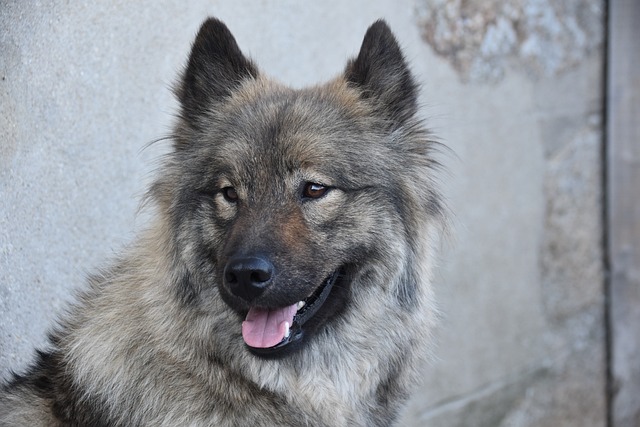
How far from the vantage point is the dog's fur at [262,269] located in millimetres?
2848

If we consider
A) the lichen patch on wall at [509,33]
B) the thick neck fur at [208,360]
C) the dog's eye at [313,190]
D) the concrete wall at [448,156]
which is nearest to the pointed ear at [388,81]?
the dog's eye at [313,190]

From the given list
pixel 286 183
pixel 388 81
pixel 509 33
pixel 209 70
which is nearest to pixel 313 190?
pixel 286 183

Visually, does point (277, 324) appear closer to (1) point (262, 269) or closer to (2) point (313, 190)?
(1) point (262, 269)

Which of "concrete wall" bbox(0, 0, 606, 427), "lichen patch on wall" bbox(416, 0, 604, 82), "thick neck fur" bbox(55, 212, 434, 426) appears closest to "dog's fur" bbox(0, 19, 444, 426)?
"thick neck fur" bbox(55, 212, 434, 426)

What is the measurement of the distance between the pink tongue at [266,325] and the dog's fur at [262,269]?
0.05m

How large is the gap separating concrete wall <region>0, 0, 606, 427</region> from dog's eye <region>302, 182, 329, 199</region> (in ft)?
3.90

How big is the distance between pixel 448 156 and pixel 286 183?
2351 millimetres

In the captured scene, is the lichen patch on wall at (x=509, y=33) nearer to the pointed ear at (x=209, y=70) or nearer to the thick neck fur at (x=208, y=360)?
the pointed ear at (x=209, y=70)

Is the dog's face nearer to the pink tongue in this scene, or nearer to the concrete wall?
the pink tongue

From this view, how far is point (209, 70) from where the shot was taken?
3236mm

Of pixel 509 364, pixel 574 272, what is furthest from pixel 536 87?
pixel 509 364

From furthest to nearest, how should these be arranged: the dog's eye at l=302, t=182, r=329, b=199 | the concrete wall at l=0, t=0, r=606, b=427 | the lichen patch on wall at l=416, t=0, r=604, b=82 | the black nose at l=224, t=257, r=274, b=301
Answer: the lichen patch on wall at l=416, t=0, r=604, b=82 < the concrete wall at l=0, t=0, r=606, b=427 < the dog's eye at l=302, t=182, r=329, b=199 < the black nose at l=224, t=257, r=274, b=301

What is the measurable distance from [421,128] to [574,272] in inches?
127

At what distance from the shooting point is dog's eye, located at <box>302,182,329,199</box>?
115 inches
